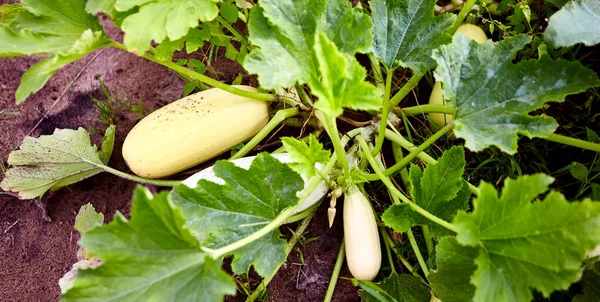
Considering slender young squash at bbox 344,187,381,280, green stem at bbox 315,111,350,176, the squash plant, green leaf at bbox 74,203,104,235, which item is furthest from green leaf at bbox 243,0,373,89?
green leaf at bbox 74,203,104,235

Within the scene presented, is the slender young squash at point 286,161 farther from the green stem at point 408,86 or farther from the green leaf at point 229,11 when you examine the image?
the green leaf at point 229,11

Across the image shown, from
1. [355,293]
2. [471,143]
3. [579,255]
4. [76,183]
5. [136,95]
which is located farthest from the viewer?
[136,95]

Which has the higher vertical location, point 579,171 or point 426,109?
point 426,109

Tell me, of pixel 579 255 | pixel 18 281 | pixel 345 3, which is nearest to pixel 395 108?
pixel 345 3

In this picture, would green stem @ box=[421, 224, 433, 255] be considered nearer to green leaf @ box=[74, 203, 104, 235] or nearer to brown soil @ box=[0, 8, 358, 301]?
brown soil @ box=[0, 8, 358, 301]

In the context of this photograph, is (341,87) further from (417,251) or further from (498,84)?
(417,251)

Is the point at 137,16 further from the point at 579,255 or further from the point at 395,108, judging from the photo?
the point at 579,255

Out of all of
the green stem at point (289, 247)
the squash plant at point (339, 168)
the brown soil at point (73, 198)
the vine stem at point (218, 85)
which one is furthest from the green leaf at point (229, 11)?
the green stem at point (289, 247)

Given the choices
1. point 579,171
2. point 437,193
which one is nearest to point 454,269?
point 437,193
